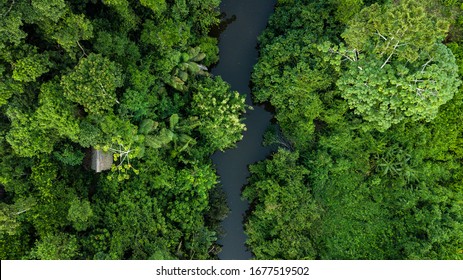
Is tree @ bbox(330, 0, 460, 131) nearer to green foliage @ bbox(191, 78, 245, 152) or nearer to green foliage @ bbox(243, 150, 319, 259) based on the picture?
green foliage @ bbox(243, 150, 319, 259)

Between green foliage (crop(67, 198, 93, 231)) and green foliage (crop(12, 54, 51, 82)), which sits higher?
green foliage (crop(12, 54, 51, 82))

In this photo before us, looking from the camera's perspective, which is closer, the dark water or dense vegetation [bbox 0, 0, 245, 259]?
dense vegetation [bbox 0, 0, 245, 259]

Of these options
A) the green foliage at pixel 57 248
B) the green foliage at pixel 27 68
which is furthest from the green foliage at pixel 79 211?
the green foliage at pixel 27 68

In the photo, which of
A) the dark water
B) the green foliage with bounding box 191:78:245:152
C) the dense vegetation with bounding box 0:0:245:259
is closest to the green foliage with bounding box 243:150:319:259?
the dark water

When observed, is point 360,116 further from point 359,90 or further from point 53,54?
point 53,54

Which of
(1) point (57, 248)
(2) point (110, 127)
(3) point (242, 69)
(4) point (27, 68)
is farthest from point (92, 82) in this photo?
(3) point (242, 69)
